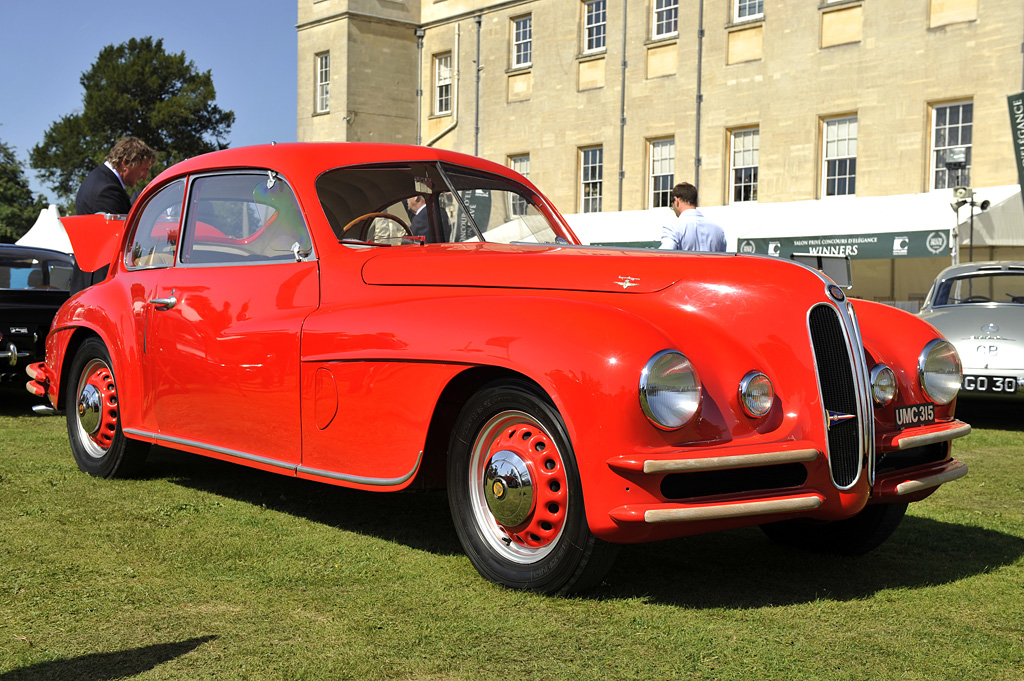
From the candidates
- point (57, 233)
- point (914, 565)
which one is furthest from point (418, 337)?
point (57, 233)

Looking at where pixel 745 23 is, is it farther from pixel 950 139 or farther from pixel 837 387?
pixel 837 387

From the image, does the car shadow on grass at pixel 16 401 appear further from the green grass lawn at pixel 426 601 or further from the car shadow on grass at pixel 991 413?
the car shadow on grass at pixel 991 413

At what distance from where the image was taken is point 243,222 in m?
5.54

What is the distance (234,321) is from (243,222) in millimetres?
575

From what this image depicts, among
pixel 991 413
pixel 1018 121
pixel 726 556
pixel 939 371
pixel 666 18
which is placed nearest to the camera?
pixel 939 371

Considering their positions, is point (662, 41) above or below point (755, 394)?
above

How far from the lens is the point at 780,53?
24734 mm

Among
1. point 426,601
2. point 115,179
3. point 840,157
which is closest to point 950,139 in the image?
point 840,157

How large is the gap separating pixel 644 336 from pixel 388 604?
129cm

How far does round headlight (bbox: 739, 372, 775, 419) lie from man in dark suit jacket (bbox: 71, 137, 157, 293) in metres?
5.61

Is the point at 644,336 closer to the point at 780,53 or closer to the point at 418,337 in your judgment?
the point at 418,337

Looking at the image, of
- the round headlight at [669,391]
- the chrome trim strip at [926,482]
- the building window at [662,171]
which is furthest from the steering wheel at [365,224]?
the building window at [662,171]

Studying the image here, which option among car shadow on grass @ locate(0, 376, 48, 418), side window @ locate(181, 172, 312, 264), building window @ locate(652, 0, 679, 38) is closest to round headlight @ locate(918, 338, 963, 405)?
side window @ locate(181, 172, 312, 264)

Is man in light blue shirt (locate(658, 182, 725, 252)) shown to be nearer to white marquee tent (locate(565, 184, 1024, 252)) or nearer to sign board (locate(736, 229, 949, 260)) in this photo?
white marquee tent (locate(565, 184, 1024, 252))
